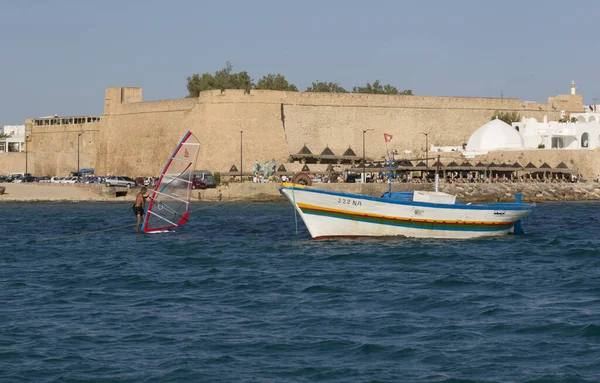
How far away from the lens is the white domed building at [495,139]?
7762 centimetres

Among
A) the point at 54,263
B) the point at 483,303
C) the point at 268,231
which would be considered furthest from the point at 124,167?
the point at 483,303

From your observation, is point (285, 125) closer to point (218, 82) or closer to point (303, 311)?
point (218, 82)

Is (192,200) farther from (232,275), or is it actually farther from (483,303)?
(483,303)

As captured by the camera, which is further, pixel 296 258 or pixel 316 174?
pixel 316 174

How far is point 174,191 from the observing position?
111ft

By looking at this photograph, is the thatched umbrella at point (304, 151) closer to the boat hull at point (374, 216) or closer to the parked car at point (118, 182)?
the parked car at point (118, 182)

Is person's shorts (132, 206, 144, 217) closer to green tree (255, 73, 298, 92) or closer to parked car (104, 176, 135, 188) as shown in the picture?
parked car (104, 176, 135, 188)

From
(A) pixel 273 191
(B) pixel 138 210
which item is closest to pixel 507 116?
(A) pixel 273 191

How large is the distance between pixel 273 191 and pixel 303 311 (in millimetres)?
46259

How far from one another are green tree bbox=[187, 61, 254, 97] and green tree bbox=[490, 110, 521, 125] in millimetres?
27485

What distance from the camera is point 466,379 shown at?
12625 mm

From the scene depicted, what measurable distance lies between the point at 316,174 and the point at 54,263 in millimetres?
45335

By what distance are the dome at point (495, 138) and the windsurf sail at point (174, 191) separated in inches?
1812

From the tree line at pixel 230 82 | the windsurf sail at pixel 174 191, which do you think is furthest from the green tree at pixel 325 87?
the windsurf sail at pixel 174 191
